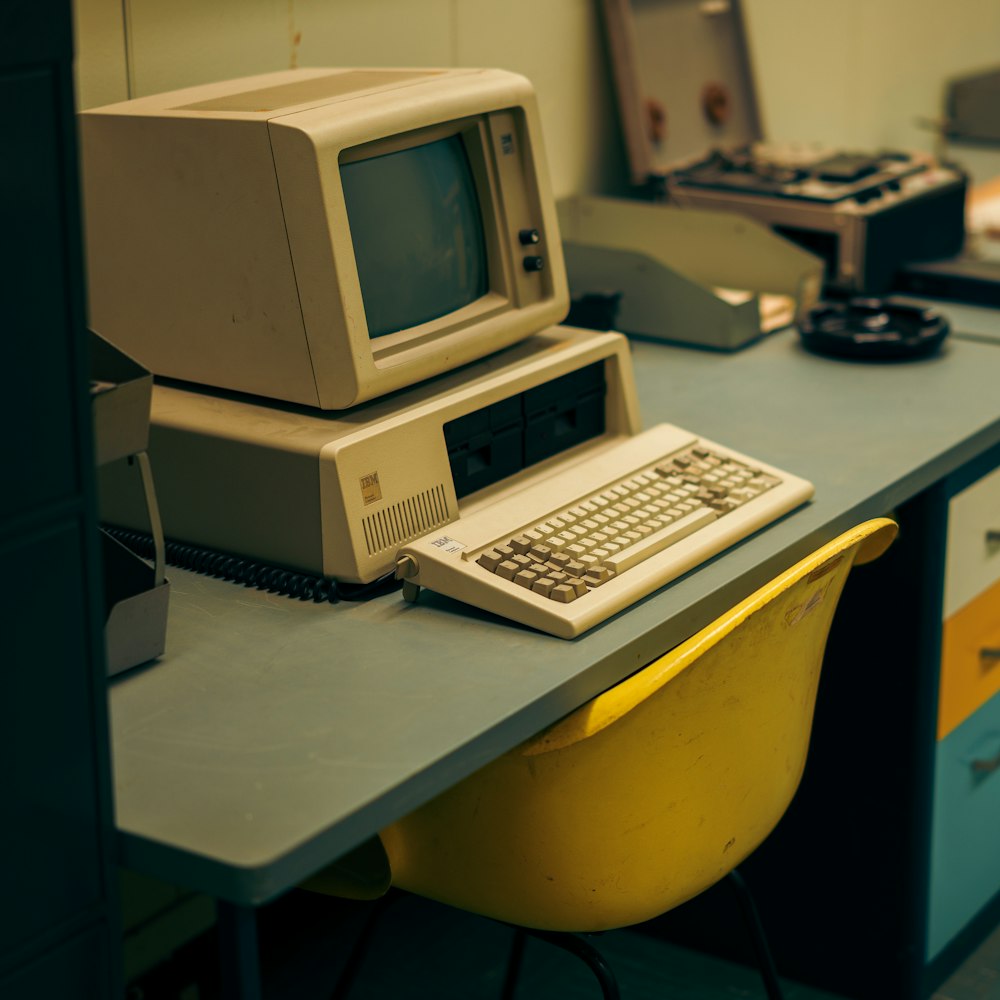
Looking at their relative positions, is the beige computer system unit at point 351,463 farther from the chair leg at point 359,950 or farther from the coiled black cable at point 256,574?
the chair leg at point 359,950

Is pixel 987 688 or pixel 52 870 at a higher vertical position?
pixel 52 870

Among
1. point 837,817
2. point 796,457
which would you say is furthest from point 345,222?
point 837,817

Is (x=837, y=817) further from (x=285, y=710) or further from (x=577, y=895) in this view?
→ (x=285, y=710)

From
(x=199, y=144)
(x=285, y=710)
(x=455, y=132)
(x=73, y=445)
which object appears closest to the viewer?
(x=73, y=445)

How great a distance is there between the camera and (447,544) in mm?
1389

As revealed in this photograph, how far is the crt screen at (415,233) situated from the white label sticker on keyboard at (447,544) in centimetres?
23

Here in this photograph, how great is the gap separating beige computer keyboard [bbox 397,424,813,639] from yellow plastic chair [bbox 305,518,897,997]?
0.10 m

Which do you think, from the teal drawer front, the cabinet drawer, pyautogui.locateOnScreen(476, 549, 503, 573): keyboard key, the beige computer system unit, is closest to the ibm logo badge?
the beige computer system unit

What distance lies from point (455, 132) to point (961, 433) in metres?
0.71

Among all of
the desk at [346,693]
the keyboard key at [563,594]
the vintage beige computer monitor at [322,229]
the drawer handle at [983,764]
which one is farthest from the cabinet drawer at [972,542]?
the keyboard key at [563,594]

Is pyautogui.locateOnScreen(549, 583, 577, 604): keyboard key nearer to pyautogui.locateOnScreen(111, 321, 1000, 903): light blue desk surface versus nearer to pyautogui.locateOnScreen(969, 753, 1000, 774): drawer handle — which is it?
pyautogui.locateOnScreen(111, 321, 1000, 903): light blue desk surface

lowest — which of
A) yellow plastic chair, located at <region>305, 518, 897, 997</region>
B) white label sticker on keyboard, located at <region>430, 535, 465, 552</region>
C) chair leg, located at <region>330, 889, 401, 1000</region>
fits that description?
chair leg, located at <region>330, 889, 401, 1000</region>

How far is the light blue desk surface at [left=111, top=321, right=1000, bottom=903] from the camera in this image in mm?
1035

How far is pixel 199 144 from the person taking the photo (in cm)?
143
